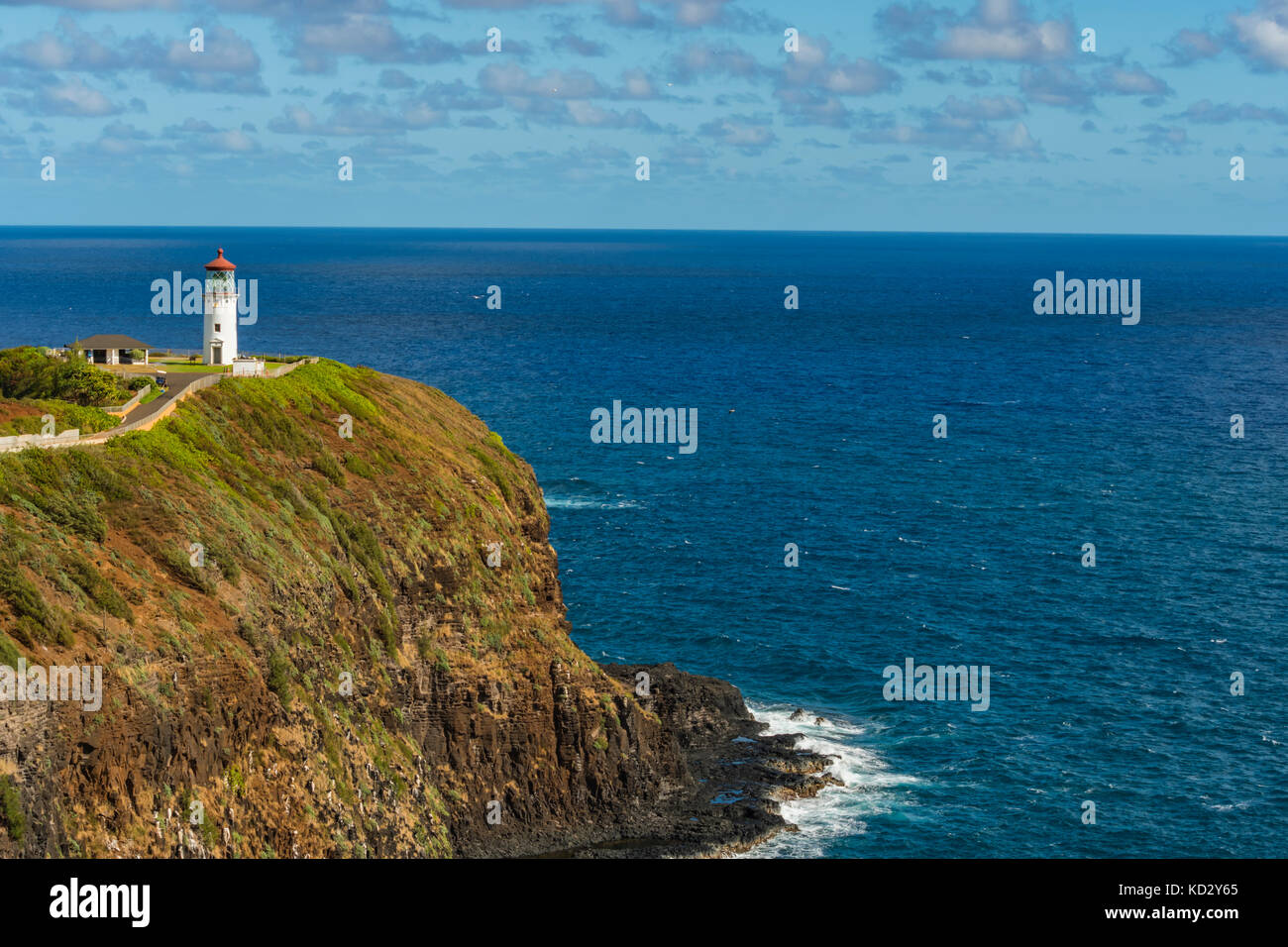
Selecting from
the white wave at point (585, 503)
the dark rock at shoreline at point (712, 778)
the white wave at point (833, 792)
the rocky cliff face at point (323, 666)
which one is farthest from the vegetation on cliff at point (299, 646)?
the white wave at point (585, 503)

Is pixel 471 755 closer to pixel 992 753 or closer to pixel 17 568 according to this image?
pixel 17 568

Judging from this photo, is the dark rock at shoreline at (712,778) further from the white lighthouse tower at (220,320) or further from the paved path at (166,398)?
the white lighthouse tower at (220,320)

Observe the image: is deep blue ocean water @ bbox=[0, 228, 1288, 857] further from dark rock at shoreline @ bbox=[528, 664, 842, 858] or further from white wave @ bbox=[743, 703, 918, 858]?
dark rock at shoreline @ bbox=[528, 664, 842, 858]

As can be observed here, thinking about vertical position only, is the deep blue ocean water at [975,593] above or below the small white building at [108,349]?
below

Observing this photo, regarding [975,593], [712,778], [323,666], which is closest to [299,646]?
[323,666]
